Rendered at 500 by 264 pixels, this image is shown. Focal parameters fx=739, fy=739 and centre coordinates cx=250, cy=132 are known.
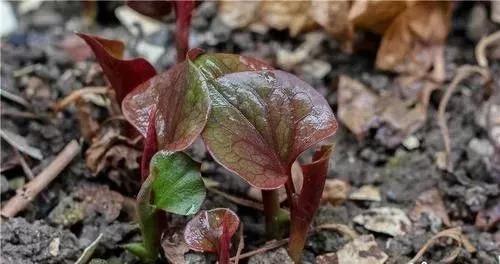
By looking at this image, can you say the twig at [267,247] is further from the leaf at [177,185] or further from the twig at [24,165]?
the twig at [24,165]

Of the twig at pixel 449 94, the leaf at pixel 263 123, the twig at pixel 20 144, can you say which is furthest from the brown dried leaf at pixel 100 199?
the twig at pixel 449 94

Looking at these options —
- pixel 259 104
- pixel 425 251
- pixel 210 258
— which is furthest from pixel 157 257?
pixel 425 251

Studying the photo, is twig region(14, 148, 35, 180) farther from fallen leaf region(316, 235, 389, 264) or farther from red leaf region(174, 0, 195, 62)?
fallen leaf region(316, 235, 389, 264)

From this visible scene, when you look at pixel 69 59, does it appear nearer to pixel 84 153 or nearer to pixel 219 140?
pixel 84 153

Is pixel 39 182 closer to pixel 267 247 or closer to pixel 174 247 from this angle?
pixel 174 247

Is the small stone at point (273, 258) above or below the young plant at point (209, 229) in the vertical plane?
below

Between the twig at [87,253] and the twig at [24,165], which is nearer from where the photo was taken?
the twig at [87,253]
